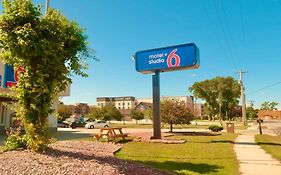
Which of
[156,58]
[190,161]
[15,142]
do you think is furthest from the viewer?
[156,58]

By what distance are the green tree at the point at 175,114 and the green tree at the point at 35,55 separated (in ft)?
51.0

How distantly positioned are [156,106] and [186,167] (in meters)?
9.36

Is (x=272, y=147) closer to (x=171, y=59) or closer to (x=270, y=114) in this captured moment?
(x=171, y=59)

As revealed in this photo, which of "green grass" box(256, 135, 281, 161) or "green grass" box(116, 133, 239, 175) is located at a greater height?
"green grass" box(116, 133, 239, 175)

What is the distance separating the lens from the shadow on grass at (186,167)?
332 inches

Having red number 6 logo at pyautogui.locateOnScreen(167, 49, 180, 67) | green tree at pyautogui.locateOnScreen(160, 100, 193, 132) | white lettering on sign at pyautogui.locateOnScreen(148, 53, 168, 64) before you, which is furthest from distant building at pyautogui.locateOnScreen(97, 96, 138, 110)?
red number 6 logo at pyautogui.locateOnScreen(167, 49, 180, 67)

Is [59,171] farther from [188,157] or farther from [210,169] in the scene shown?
[188,157]

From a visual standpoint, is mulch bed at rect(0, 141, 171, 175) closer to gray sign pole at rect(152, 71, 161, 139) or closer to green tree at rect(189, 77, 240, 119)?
gray sign pole at rect(152, 71, 161, 139)

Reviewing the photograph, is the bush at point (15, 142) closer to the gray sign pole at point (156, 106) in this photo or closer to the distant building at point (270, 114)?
the gray sign pole at point (156, 106)

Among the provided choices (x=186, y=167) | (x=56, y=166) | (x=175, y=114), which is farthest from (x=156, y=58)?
(x=56, y=166)

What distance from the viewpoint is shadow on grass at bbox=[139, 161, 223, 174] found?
8.42 meters

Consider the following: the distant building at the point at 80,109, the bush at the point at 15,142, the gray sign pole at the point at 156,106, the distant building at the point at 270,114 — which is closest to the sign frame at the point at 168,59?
the gray sign pole at the point at 156,106

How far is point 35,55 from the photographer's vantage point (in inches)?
329

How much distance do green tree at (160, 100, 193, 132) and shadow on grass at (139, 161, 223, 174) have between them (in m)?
13.8
